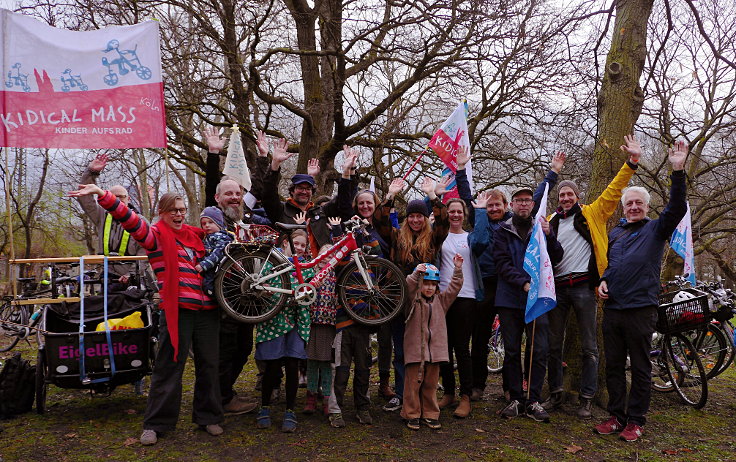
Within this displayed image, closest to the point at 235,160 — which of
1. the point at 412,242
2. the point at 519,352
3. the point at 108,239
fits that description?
the point at 108,239

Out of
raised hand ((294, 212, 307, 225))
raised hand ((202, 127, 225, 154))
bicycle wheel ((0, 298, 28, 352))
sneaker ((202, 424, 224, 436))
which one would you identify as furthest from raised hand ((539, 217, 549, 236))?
bicycle wheel ((0, 298, 28, 352))

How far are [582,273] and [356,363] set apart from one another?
233cm

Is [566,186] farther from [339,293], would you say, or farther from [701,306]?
[339,293]

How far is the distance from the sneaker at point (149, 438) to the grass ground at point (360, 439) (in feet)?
0.17

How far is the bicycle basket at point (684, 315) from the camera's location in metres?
5.03

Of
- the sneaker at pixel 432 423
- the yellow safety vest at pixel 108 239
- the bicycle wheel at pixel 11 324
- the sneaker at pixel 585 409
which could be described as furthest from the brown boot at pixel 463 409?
the bicycle wheel at pixel 11 324

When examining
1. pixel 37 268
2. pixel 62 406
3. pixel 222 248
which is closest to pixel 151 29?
pixel 222 248

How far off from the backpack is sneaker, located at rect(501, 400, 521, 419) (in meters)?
4.55

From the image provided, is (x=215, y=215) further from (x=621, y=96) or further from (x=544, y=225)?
(x=621, y=96)

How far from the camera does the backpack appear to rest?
4508 millimetres

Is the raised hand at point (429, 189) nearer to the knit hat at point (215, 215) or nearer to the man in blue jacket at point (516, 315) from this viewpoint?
the man in blue jacket at point (516, 315)

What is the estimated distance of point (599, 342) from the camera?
507cm

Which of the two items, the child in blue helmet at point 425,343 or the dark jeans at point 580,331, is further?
the dark jeans at point 580,331

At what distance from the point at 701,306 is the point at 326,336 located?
12.8 ft
